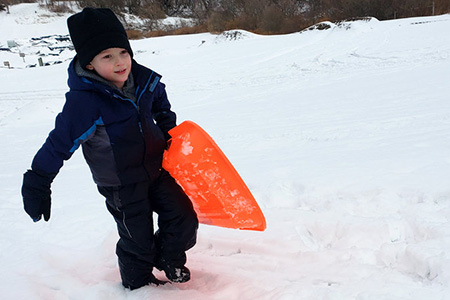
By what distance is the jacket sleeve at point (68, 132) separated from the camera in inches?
62.0

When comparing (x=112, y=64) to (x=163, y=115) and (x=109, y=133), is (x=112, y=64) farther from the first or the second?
(x=163, y=115)

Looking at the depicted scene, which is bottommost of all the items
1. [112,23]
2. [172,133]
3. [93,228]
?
[93,228]

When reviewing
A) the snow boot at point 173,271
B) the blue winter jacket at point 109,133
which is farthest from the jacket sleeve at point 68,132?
the snow boot at point 173,271

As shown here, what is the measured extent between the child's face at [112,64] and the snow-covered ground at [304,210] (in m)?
1.02

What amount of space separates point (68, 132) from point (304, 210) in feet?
4.99

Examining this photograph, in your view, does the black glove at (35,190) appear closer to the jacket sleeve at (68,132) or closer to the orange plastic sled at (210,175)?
the jacket sleeve at (68,132)

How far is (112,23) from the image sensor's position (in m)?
1.64

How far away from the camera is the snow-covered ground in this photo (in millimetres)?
1857

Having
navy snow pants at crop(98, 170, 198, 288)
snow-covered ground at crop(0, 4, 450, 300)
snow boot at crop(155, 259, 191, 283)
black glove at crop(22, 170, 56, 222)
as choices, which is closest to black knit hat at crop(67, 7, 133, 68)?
black glove at crop(22, 170, 56, 222)

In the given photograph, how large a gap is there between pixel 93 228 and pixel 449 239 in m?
2.04

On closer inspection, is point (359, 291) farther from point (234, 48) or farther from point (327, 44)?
point (234, 48)

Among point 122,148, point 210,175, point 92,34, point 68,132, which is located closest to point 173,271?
point 210,175

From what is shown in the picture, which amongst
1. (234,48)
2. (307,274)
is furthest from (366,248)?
(234,48)

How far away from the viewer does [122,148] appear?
167 cm
